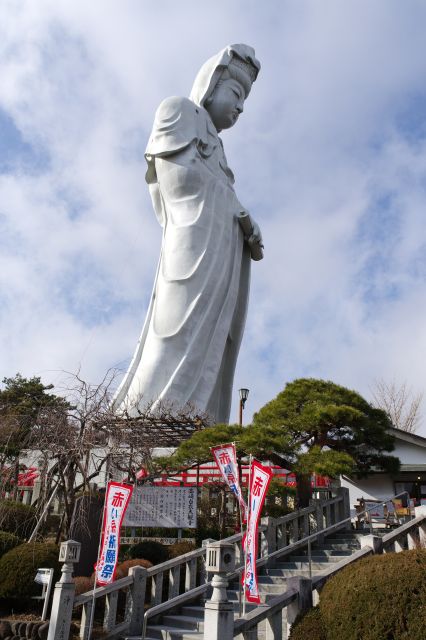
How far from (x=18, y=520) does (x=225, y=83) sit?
1960 cm

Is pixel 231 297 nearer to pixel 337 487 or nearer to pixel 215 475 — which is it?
pixel 215 475

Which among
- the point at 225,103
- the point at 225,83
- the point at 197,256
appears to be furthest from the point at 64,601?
the point at 225,83

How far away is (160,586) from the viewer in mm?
8227

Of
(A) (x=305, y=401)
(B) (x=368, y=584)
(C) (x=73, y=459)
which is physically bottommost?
(B) (x=368, y=584)

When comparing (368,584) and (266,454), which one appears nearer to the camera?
(368,584)

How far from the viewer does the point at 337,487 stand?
11.3 meters

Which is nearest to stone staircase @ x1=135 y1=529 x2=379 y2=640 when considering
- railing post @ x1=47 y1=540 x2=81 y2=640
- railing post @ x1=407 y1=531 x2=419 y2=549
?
railing post @ x1=47 y1=540 x2=81 y2=640

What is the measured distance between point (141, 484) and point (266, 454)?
3.38 meters

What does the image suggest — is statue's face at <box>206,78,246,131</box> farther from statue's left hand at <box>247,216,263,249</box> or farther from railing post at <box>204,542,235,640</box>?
railing post at <box>204,542,235,640</box>

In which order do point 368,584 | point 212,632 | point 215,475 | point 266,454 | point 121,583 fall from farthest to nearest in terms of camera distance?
point 215,475, point 266,454, point 121,583, point 212,632, point 368,584

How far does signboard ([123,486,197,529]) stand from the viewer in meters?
11.4

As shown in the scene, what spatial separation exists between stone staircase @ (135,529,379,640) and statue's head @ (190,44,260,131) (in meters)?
18.8

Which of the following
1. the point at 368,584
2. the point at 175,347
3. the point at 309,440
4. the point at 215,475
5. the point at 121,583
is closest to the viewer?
the point at 368,584

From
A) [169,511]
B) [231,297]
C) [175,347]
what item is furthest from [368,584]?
[231,297]
